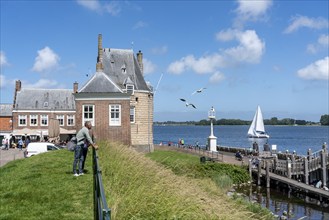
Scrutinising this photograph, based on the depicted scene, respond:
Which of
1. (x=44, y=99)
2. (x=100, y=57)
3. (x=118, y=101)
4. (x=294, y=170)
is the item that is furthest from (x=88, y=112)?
(x=44, y=99)

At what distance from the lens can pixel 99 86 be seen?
39.3 meters

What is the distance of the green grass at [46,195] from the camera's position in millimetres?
10016

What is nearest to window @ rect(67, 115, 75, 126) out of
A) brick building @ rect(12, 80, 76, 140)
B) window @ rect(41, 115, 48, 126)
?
brick building @ rect(12, 80, 76, 140)

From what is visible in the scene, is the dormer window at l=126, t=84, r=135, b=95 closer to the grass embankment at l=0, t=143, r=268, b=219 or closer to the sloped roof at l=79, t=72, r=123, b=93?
the sloped roof at l=79, t=72, r=123, b=93

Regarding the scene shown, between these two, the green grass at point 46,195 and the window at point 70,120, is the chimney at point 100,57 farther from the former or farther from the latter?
the window at point 70,120

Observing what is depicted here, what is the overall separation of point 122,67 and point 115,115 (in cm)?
788

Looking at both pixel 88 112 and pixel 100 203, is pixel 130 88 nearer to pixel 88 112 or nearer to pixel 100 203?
pixel 88 112

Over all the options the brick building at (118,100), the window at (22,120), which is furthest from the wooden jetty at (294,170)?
the window at (22,120)

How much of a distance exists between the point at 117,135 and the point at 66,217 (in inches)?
1173

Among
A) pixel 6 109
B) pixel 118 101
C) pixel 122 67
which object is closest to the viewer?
pixel 118 101

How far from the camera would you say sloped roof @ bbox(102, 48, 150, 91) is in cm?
4441

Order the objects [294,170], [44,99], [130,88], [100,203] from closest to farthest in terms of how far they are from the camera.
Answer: [100,203]
[294,170]
[130,88]
[44,99]

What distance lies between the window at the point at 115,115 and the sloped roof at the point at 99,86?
5.37 feet

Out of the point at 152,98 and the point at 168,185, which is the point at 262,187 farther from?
the point at 168,185
